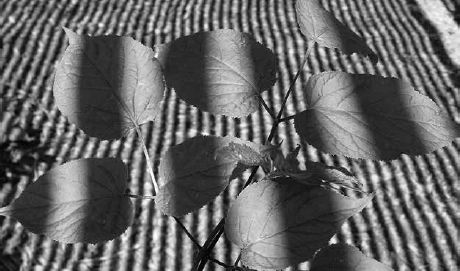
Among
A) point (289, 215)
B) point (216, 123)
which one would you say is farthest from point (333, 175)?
point (216, 123)

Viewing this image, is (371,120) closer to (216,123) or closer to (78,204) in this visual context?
(78,204)

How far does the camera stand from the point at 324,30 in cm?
17

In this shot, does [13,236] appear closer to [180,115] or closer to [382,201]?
[180,115]

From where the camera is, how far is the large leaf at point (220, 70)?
0.51ft

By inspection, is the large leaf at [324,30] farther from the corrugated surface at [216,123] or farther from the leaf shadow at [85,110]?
the corrugated surface at [216,123]

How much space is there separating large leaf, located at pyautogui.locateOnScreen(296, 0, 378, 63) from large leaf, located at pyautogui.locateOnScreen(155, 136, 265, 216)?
4 cm

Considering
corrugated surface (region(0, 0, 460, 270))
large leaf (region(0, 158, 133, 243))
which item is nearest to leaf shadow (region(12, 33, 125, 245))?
large leaf (region(0, 158, 133, 243))

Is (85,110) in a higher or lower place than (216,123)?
higher

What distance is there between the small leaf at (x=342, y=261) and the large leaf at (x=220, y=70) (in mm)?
40

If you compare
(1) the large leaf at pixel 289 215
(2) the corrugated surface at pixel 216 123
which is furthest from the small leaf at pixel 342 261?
(2) the corrugated surface at pixel 216 123

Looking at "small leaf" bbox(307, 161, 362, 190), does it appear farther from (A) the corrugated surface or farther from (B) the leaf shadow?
(A) the corrugated surface

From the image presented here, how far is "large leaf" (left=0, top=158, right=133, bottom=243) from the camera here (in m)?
0.14

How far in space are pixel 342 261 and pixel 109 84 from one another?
73 mm

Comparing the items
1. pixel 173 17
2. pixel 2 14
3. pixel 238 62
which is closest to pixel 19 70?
pixel 2 14
